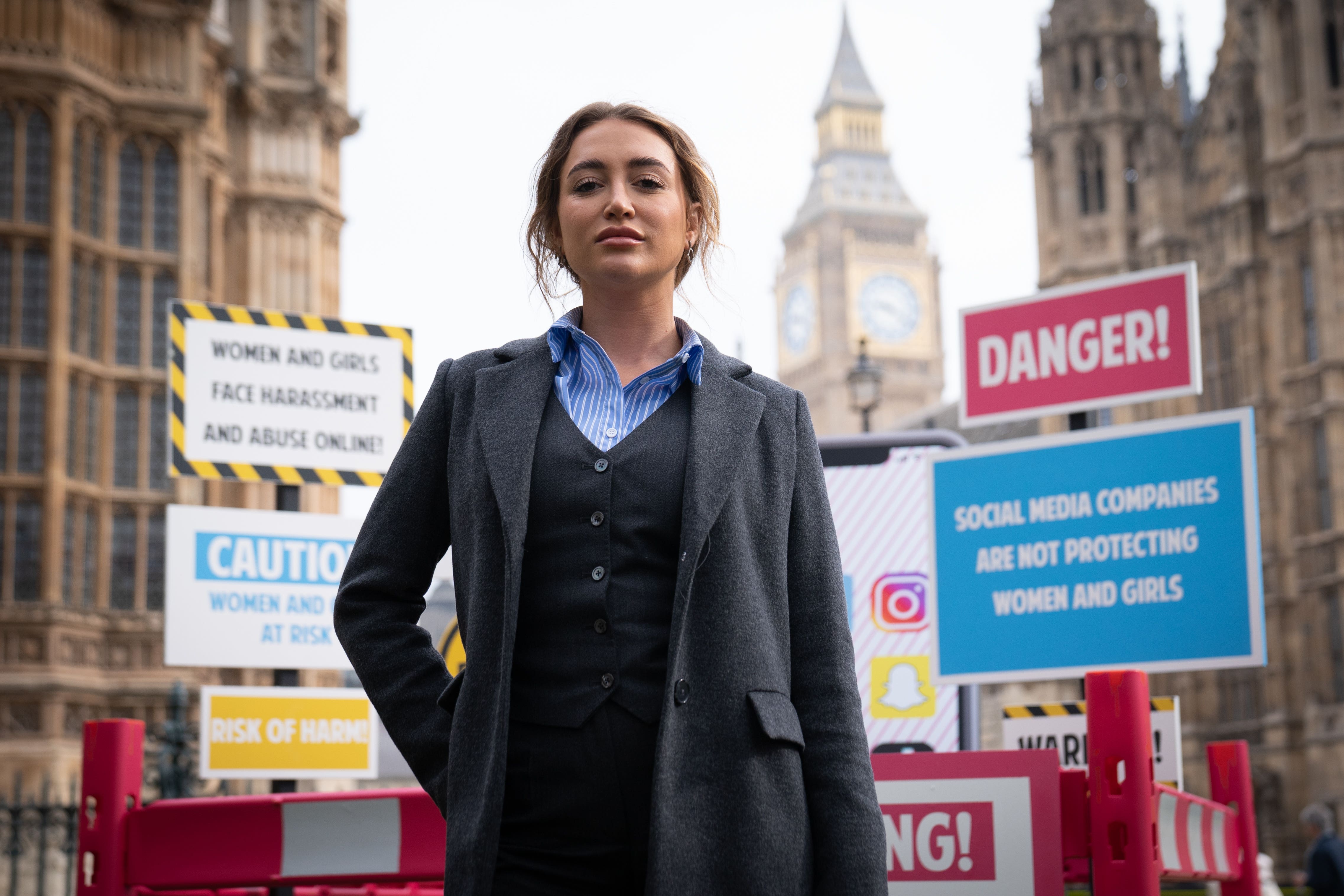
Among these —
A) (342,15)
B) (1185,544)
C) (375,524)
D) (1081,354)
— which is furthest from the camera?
(342,15)

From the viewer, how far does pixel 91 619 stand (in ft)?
59.7

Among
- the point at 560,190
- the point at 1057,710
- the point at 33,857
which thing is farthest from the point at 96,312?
the point at 560,190

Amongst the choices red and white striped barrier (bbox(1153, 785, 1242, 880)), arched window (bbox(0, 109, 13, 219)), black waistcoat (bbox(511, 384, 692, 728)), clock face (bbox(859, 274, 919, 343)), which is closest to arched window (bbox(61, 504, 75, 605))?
arched window (bbox(0, 109, 13, 219))

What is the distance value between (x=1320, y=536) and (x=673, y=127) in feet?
117

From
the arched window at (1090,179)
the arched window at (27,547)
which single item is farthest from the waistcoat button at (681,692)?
the arched window at (1090,179)

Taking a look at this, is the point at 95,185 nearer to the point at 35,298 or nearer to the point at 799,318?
the point at 35,298

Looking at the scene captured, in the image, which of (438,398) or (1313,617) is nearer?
(438,398)

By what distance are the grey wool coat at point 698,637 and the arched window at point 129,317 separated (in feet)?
58.4

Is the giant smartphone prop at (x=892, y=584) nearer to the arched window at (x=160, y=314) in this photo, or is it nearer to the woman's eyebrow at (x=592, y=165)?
the woman's eyebrow at (x=592, y=165)

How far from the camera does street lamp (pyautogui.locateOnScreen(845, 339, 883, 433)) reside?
16.1 metres

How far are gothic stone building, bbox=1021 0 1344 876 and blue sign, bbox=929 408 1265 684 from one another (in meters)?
27.0

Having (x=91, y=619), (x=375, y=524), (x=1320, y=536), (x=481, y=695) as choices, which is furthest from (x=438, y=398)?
(x=1320, y=536)

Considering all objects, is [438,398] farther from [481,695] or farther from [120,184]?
[120,184]

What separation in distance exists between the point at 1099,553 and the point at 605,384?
301cm
